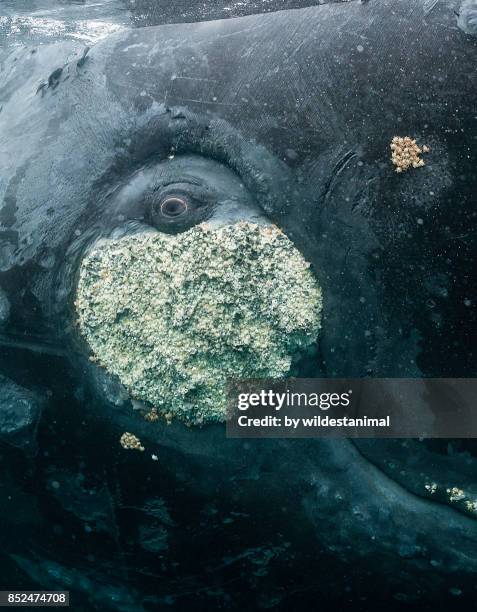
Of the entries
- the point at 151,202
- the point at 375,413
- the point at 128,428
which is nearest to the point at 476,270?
the point at 375,413

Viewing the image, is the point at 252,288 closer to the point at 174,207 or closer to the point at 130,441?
the point at 174,207

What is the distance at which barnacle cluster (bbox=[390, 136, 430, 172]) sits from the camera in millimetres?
2816

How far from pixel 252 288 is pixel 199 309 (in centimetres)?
30

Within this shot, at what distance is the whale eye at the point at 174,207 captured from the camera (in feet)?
9.55

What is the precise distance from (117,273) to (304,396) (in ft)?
4.13

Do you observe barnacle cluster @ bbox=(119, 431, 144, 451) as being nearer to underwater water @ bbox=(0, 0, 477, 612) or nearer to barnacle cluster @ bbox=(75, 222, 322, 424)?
underwater water @ bbox=(0, 0, 477, 612)

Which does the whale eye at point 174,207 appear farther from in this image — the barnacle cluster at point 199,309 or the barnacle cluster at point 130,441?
the barnacle cluster at point 130,441

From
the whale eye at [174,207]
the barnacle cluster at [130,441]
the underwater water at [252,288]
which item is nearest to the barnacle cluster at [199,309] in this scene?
the underwater water at [252,288]

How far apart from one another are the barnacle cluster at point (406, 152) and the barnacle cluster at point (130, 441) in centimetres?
213

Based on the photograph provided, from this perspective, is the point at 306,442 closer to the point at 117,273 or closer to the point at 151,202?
the point at 117,273

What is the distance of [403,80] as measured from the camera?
9.32 feet

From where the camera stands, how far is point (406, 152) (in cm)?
282

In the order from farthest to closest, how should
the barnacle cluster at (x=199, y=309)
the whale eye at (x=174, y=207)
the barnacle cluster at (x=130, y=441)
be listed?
1. the barnacle cluster at (x=130, y=441)
2. the whale eye at (x=174, y=207)
3. the barnacle cluster at (x=199, y=309)

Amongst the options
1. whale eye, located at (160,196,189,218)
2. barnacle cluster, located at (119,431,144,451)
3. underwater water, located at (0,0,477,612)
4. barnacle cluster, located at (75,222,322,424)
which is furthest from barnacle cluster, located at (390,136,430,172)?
barnacle cluster, located at (119,431,144,451)
